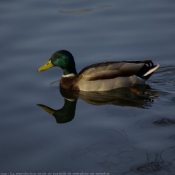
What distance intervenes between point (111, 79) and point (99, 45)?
1.25 m

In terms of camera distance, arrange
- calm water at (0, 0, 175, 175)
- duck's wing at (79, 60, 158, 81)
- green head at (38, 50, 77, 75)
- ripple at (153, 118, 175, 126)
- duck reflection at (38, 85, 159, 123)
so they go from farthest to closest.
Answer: green head at (38, 50, 77, 75) < duck's wing at (79, 60, 158, 81) < duck reflection at (38, 85, 159, 123) < ripple at (153, 118, 175, 126) < calm water at (0, 0, 175, 175)

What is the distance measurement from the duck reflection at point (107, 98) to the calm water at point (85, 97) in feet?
0.06

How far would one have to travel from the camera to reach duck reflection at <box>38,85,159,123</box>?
1002 cm

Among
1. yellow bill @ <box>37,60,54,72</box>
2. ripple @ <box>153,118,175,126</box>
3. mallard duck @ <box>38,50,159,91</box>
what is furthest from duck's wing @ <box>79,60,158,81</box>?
ripple @ <box>153,118,175,126</box>

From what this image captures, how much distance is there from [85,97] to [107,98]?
413 millimetres

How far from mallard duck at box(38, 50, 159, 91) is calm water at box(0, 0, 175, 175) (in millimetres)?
217

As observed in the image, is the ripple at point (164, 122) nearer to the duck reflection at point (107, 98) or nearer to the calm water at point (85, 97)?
the calm water at point (85, 97)

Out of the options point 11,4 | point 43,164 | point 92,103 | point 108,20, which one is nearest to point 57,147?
point 43,164

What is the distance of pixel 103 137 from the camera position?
28.6 ft

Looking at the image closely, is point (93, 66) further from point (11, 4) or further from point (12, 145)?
point (11, 4)

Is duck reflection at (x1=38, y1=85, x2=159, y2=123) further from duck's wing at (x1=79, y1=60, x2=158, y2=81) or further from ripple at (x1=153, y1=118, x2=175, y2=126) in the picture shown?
ripple at (x1=153, y1=118, x2=175, y2=126)

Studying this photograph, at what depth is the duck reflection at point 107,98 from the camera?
10023 mm

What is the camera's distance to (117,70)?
1134cm

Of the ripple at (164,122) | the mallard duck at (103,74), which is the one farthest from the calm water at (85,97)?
the mallard duck at (103,74)
